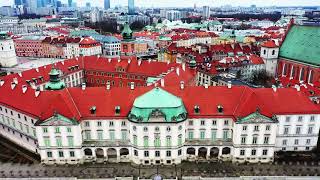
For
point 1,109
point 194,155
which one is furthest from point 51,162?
point 194,155

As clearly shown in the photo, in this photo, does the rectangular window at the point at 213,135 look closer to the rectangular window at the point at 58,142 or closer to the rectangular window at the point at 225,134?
the rectangular window at the point at 225,134

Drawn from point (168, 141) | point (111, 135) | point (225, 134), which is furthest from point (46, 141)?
point (225, 134)

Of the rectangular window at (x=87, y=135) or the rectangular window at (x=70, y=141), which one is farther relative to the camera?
the rectangular window at (x=87, y=135)

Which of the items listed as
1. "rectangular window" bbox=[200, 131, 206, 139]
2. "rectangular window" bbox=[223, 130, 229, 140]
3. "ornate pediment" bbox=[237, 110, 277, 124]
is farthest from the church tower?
"rectangular window" bbox=[200, 131, 206, 139]

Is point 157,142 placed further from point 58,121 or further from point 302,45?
point 302,45

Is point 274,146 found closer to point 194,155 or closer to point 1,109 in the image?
point 194,155

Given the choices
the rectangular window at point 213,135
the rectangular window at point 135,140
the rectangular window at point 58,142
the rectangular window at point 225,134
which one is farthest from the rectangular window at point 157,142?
the rectangular window at point 58,142

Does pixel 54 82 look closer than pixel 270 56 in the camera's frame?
Yes

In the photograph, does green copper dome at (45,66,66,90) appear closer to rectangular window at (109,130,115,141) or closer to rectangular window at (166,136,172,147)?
rectangular window at (109,130,115,141)
